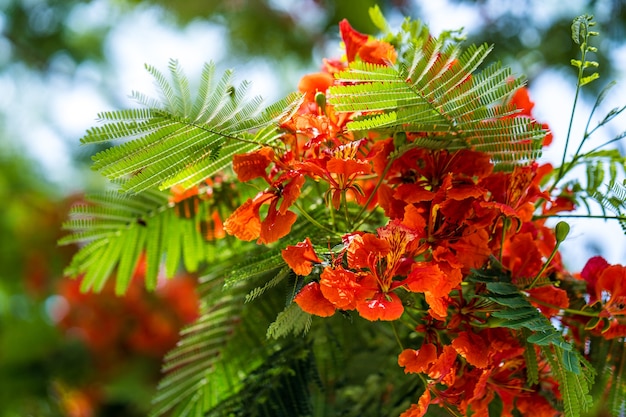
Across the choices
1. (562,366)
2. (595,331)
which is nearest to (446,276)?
(562,366)

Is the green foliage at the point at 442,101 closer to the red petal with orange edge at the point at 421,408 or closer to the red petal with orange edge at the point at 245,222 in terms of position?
the red petal with orange edge at the point at 245,222

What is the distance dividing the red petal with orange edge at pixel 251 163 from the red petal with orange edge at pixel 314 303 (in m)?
0.22

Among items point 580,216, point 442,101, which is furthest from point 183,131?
point 580,216

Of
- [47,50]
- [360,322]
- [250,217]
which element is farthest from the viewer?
[47,50]

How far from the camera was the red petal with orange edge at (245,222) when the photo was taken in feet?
3.44

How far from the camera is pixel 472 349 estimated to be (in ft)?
3.21

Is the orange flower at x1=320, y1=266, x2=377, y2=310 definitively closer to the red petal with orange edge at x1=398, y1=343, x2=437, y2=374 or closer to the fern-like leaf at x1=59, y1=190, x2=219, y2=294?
the red petal with orange edge at x1=398, y1=343, x2=437, y2=374

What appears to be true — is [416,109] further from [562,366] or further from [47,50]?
[47,50]

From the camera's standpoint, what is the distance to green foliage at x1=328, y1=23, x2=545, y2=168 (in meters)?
1.01

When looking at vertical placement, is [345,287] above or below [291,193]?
below

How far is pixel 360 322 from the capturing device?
1.26m

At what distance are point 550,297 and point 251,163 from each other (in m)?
0.45

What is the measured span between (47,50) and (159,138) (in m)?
4.02

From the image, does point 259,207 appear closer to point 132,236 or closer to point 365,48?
point 365,48
